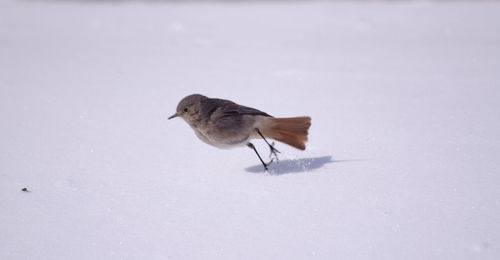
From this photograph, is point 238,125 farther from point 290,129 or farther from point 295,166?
point 295,166

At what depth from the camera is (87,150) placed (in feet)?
12.4

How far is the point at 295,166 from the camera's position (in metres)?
3.56

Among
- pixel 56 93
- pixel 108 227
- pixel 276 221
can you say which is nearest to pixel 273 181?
A: pixel 276 221

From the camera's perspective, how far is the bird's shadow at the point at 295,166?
3.46m

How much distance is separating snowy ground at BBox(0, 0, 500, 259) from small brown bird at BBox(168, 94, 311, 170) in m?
0.24

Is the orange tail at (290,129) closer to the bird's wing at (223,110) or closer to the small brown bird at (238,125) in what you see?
the small brown bird at (238,125)

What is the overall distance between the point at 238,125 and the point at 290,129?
375mm

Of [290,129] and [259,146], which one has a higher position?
[290,129]

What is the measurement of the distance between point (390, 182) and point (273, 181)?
76 centimetres

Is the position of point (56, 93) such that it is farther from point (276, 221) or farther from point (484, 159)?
point (484, 159)

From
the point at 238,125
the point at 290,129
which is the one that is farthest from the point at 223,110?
the point at 290,129

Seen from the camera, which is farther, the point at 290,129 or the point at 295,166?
the point at 295,166

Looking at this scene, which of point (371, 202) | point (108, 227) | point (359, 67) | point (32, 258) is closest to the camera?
point (32, 258)

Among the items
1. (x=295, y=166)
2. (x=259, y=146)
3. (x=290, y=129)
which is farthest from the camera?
(x=259, y=146)
